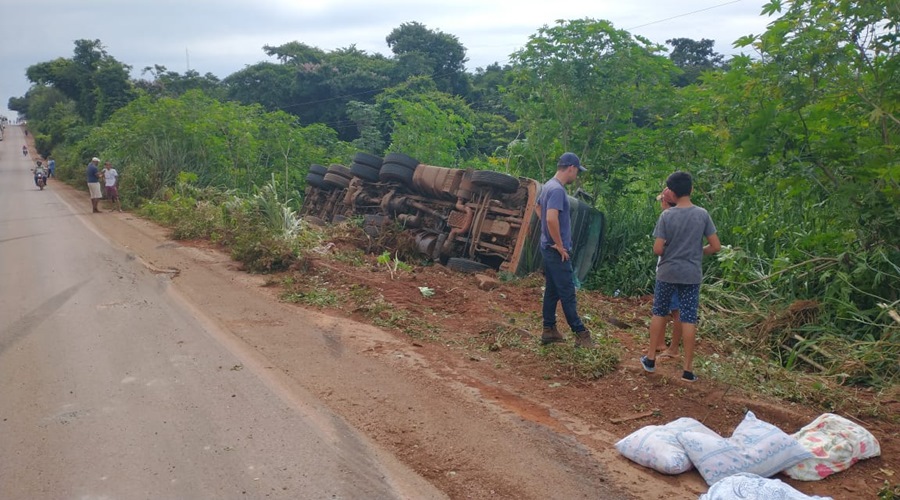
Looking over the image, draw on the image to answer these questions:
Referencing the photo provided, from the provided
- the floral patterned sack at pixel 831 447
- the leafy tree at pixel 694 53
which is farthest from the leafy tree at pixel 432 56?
the floral patterned sack at pixel 831 447

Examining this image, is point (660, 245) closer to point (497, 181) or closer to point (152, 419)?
point (152, 419)

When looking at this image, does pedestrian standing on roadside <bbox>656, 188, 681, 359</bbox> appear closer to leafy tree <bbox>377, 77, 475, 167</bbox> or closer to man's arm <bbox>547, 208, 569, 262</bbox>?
man's arm <bbox>547, 208, 569, 262</bbox>

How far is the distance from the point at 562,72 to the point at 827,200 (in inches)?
246

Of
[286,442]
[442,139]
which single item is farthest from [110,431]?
[442,139]

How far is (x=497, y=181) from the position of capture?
35.1 ft

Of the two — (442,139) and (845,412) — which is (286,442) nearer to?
(845,412)

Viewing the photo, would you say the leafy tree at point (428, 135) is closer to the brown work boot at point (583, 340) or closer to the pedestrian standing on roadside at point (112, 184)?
the pedestrian standing on roadside at point (112, 184)

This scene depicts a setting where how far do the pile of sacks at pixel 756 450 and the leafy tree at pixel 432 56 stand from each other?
3526 cm

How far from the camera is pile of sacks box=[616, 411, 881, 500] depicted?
4035 mm

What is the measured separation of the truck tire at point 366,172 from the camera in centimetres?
1410

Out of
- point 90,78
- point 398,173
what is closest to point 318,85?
point 90,78

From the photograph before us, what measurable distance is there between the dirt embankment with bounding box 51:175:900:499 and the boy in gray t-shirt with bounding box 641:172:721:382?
0.46 metres

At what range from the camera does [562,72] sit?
12.3 metres

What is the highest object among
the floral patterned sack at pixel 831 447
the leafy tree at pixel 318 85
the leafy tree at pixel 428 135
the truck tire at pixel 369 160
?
the leafy tree at pixel 318 85
